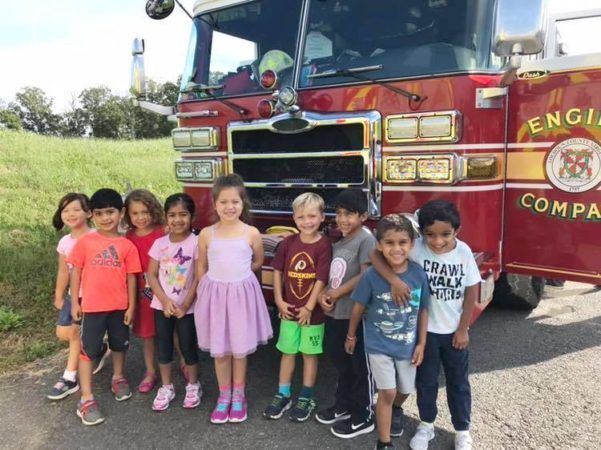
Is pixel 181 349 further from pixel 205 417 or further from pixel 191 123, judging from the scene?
pixel 191 123

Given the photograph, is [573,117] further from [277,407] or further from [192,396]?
[192,396]

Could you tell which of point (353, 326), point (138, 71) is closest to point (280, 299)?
point (353, 326)

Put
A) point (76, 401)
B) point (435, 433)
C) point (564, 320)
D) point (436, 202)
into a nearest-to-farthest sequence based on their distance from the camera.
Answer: point (436, 202) → point (435, 433) → point (76, 401) → point (564, 320)

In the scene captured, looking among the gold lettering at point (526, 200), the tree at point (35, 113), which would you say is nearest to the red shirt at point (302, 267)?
the gold lettering at point (526, 200)

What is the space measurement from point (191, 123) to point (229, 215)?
147 centimetres

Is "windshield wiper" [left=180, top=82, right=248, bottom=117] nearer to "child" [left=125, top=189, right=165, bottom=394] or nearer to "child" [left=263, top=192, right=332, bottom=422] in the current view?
"child" [left=125, top=189, right=165, bottom=394]

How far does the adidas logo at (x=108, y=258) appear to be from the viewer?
306cm

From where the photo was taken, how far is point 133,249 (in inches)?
124

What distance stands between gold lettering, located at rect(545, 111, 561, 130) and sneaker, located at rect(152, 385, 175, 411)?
280cm

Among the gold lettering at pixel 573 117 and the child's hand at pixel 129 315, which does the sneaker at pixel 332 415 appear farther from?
the gold lettering at pixel 573 117

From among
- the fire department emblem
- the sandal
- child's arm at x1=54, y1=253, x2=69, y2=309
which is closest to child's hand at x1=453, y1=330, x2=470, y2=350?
the fire department emblem

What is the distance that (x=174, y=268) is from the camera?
10.2 ft

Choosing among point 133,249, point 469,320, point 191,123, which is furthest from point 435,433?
point 191,123

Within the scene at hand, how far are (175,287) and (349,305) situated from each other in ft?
3.51
